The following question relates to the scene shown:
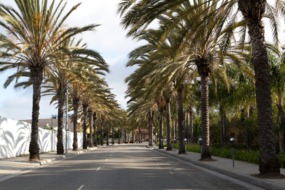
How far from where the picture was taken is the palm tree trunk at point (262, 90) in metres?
15.2

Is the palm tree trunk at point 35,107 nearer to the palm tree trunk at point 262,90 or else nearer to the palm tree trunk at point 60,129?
the palm tree trunk at point 60,129

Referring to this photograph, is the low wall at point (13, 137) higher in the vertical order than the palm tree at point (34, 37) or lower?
lower

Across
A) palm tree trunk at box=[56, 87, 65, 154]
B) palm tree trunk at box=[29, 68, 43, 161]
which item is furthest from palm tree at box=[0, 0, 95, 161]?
palm tree trunk at box=[56, 87, 65, 154]

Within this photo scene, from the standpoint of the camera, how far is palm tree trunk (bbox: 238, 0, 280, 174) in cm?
1517

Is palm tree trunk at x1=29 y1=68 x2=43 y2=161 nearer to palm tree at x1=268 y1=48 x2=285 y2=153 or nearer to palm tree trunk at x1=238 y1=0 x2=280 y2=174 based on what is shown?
palm tree trunk at x1=238 y1=0 x2=280 y2=174

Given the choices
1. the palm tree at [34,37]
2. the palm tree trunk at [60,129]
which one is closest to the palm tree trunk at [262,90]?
the palm tree at [34,37]

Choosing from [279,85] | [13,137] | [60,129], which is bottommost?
[13,137]

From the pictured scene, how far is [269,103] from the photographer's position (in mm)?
15523

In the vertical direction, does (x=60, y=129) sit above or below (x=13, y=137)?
above

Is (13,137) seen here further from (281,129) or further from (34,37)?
(281,129)

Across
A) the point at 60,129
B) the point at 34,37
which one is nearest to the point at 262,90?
the point at 34,37

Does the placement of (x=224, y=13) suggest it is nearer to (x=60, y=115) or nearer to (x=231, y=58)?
(x=231, y=58)

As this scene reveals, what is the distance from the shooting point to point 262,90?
1562 centimetres

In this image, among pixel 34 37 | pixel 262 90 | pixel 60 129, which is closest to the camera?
pixel 262 90
